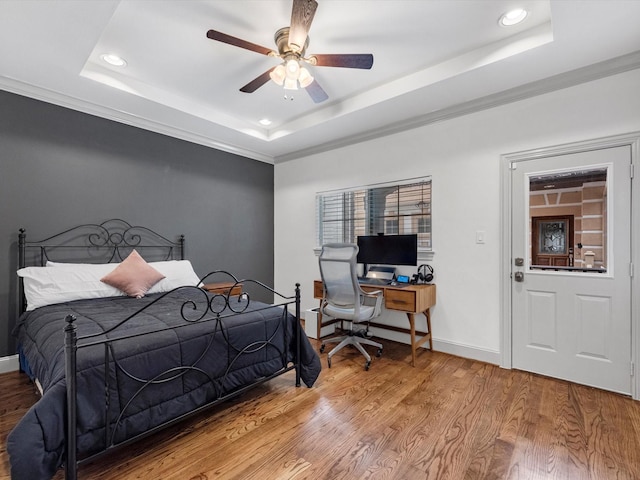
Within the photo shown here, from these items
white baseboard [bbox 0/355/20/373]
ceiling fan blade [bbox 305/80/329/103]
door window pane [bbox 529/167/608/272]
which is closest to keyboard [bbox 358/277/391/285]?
door window pane [bbox 529/167/608/272]

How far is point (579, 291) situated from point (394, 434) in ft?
6.59

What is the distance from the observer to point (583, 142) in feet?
8.61

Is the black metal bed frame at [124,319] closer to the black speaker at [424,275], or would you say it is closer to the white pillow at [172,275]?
the white pillow at [172,275]

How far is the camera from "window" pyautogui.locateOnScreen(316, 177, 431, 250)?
11.9ft

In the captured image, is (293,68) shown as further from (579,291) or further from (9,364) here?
(9,364)

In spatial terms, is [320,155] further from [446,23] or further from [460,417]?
[460,417]

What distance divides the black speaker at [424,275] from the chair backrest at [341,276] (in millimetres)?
803

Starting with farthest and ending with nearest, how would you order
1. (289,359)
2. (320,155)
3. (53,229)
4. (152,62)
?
1. (320,155)
2. (53,229)
3. (152,62)
4. (289,359)

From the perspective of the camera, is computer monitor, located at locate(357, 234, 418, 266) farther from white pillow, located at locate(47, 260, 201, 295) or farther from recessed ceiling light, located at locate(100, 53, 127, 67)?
recessed ceiling light, located at locate(100, 53, 127, 67)

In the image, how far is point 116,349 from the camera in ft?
5.44

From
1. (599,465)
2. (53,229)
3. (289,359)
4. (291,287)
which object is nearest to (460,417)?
(599,465)

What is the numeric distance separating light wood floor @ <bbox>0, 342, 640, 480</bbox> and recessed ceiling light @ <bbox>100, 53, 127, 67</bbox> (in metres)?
2.81

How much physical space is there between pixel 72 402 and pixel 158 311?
990mm

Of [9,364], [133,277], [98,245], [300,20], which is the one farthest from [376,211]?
[9,364]
